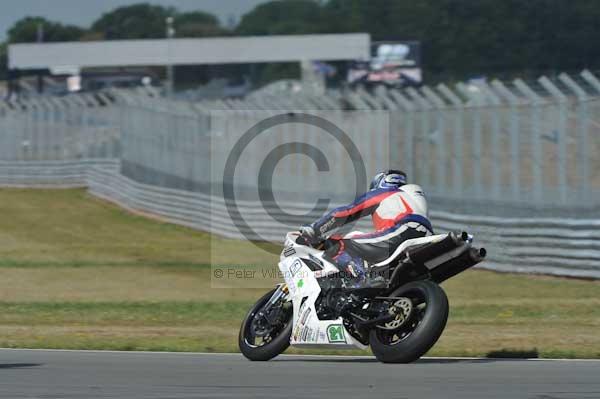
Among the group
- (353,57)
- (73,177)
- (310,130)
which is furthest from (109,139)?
(353,57)

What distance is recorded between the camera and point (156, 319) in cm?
1489

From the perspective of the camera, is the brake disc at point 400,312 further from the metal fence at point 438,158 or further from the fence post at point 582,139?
the fence post at point 582,139

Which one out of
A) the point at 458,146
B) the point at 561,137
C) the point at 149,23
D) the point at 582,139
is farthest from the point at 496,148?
the point at 149,23

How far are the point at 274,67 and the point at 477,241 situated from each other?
58.0m

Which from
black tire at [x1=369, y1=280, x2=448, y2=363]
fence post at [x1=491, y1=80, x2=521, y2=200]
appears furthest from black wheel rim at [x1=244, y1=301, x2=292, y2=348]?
fence post at [x1=491, y1=80, x2=521, y2=200]

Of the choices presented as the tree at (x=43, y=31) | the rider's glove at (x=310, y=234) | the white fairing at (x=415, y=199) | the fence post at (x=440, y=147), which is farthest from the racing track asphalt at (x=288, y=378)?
the tree at (x=43, y=31)

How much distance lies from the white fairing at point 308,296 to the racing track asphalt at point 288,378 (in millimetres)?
203

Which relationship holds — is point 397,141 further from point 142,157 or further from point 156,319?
point 142,157

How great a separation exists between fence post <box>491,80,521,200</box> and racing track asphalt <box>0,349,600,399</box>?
9.47 m

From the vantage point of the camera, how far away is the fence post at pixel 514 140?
19.2 metres

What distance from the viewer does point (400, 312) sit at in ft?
29.8

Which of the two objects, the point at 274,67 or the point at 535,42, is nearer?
the point at 535,42

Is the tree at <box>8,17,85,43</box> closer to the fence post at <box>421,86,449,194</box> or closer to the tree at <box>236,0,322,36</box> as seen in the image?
the tree at <box>236,0,322,36</box>

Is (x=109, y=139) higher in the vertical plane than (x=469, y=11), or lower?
lower
